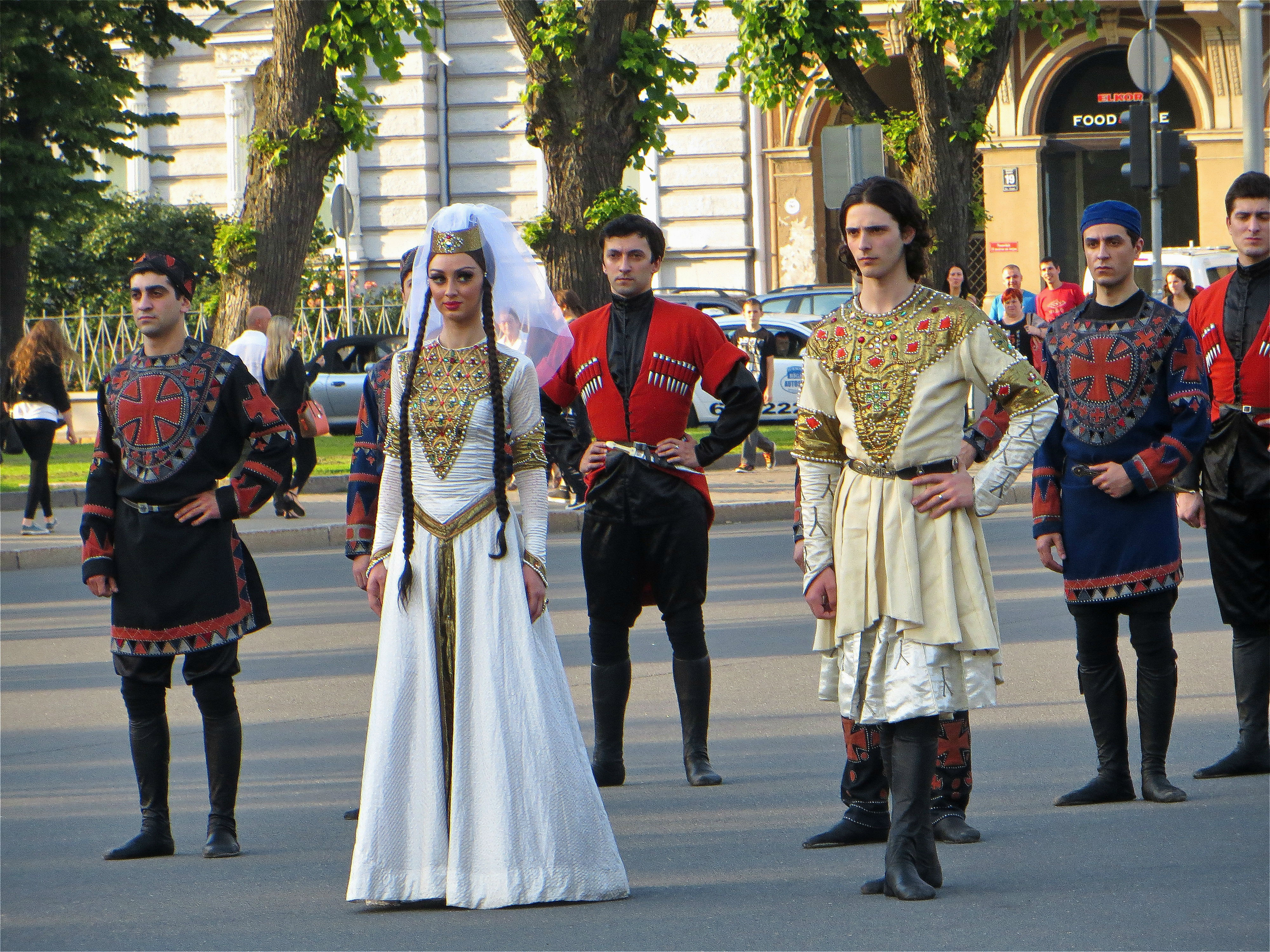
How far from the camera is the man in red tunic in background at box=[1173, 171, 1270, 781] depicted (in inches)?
261

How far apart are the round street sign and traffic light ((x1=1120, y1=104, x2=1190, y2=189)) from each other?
2.18 feet

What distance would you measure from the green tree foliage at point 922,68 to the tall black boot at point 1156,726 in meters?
14.8

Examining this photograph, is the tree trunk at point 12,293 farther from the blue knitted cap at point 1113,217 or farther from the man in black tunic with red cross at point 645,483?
the blue knitted cap at point 1113,217

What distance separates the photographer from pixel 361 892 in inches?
198

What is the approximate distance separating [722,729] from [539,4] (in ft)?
37.2

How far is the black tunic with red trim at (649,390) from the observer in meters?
6.75

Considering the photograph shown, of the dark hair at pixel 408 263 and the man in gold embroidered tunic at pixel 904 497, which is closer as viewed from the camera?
the man in gold embroidered tunic at pixel 904 497

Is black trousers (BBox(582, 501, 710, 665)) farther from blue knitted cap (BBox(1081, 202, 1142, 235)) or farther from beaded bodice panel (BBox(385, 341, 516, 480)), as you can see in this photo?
blue knitted cap (BBox(1081, 202, 1142, 235))

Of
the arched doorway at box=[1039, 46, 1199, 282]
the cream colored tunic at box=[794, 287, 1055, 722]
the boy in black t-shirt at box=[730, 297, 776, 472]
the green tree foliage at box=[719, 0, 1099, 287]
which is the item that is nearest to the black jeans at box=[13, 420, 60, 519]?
the boy in black t-shirt at box=[730, 297, 776, 472]

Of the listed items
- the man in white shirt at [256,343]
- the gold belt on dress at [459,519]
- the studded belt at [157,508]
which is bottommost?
the gold belt on dress at [459,519]

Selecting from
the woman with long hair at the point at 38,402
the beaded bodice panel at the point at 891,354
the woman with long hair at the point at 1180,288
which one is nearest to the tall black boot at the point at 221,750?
the beaded bodice panel at the point at 891,354

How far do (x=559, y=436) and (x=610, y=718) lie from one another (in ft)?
3.74

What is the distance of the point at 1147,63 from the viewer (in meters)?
18.0

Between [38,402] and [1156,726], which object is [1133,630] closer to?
[1156,726]
